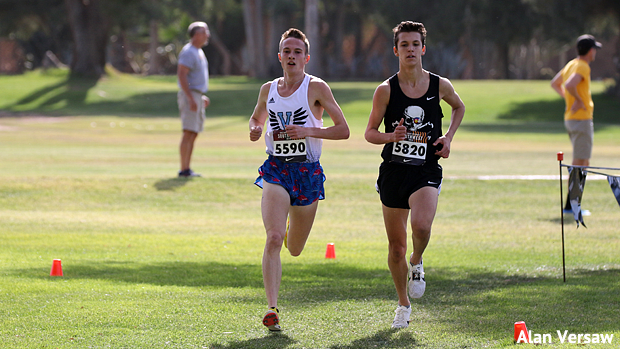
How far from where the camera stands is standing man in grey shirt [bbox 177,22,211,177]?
14.1 metres

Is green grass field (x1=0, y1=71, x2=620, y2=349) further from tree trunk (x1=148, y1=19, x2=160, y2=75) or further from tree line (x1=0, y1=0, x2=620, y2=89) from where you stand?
tree trunk (x1=148, y1=19, x2=160, y2=75)

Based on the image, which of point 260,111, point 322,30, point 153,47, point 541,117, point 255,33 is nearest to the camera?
point 260,111

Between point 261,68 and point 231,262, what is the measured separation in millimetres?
52302

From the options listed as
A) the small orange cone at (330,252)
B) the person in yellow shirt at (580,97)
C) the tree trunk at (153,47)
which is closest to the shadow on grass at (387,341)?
the small orange cone at (330,252)

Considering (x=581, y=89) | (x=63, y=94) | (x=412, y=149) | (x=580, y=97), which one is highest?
(x=63, y=94)

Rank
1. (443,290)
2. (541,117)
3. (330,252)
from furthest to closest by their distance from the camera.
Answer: (541,117) < (330,252) < (443,290)

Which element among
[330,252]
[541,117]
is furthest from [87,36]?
[330,252]

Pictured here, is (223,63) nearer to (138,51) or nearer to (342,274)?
(138,51)

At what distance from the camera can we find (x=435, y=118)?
6.32m

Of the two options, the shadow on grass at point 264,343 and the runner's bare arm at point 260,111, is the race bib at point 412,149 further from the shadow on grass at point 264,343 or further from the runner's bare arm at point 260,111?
the shadow on grass at point 264,343

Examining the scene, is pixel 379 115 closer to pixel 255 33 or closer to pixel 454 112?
pixel 454 112

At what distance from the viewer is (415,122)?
6.23 meters

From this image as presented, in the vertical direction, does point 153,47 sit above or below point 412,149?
above

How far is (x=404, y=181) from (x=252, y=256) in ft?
11.6
